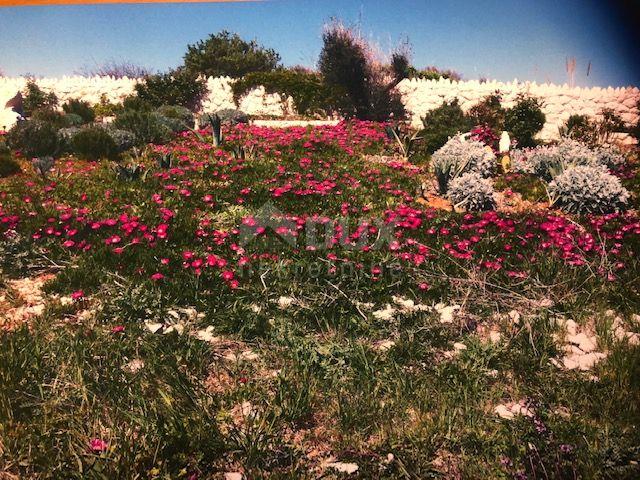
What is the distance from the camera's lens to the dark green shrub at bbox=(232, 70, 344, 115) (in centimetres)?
1780

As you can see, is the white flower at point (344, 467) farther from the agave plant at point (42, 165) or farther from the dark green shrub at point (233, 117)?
the dark green shrub at point (233, 117)

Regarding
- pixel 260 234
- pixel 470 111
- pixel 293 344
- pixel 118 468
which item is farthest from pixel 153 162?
pixel 470 111

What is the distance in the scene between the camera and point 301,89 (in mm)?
18297

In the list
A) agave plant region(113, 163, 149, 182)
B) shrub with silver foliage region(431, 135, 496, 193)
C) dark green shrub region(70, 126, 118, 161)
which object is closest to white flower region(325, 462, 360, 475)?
shrub with silver foliage region(431, 135, 496, 193)

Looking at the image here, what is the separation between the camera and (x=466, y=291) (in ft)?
15.0

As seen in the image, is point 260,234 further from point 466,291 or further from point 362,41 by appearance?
point 362,41

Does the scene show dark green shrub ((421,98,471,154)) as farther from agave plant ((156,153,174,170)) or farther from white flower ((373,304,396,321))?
white flower ((373,304,396,321))

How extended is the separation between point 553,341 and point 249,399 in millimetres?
2612

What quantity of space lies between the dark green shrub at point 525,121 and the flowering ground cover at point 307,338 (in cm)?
618

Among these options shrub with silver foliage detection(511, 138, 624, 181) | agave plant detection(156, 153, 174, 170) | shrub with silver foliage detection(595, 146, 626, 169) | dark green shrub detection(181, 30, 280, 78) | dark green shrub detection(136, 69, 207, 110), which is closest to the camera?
agave plant detection(156, 153, 174, 170)

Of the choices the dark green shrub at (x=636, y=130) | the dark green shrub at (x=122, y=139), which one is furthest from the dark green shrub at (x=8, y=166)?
the dark green shrub at (x=636, y=130)

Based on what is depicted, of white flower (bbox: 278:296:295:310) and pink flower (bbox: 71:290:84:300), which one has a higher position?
pink flower (bbox: 71:290:84:300)

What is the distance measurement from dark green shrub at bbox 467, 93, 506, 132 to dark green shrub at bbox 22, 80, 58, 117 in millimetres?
17443

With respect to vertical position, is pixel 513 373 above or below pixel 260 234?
below
